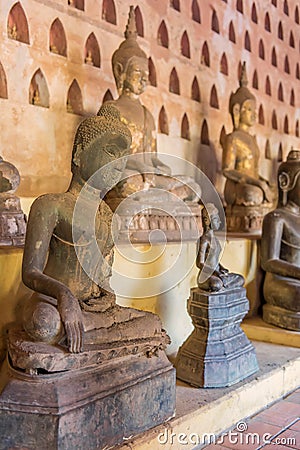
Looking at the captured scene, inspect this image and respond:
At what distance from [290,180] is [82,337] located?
2.32 metres

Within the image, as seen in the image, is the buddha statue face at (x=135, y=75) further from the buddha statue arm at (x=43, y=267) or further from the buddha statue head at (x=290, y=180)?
the buddha statue arm at (x=43, y=267)

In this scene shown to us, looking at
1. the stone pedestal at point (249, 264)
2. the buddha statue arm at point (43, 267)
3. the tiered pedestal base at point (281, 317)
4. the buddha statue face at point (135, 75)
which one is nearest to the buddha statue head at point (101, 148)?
the buddha statue arm at point (43, 267)

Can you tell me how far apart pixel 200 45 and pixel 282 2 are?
216 centimetres

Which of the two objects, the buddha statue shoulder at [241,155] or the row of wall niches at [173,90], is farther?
the buddha statue shoulder at [241,155]

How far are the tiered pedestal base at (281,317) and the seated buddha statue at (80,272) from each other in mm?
1511

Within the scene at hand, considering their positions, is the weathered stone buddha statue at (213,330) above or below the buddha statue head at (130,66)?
below

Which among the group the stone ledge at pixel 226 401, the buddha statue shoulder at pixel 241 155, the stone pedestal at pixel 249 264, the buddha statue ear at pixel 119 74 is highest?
the buddha statue ear at pixel 119 74

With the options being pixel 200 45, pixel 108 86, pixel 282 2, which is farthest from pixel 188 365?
pixel 282 2

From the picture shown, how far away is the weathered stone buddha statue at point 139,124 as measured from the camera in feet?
13.6

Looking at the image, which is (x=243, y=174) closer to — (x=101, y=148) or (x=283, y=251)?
(x=283, y=251)

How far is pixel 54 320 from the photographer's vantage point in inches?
73.2

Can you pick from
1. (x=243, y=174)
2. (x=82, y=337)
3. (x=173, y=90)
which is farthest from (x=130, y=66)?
(x=82, y=337)

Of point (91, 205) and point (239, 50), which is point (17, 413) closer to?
point (91, 205)

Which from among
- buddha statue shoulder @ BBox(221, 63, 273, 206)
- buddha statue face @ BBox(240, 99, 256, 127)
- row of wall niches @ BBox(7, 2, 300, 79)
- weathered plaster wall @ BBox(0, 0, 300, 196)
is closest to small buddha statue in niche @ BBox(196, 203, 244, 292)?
weathered plaster wall @ BBox(0, 0, 300, 196)
